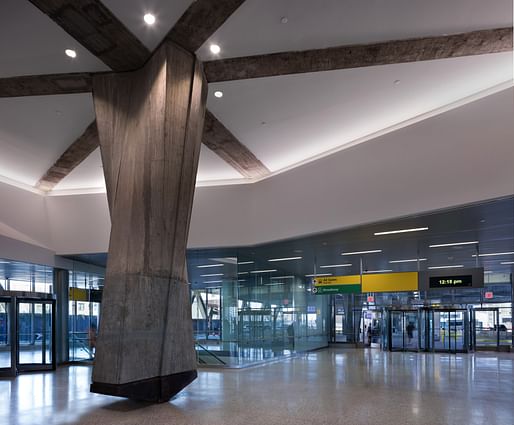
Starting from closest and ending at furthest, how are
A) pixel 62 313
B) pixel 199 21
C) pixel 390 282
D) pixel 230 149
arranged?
1. pixel 199 21
2. pixel 230 149
3. pixel 390 282
4. pixel 62 313

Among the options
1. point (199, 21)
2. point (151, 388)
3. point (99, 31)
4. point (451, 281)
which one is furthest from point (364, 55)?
point (451, 281)

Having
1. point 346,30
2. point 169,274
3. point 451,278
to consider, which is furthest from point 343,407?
point 451,278

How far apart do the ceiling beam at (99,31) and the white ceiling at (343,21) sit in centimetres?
129

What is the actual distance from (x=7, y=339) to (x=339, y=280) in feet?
36.6

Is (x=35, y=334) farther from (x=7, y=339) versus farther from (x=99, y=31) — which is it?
(x=99, y=31)

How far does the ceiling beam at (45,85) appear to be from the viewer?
9.05m

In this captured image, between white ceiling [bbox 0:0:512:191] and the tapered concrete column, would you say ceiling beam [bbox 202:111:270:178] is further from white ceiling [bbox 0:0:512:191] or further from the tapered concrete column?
the tapered concrete column

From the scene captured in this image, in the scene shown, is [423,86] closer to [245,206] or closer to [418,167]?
[418,167]

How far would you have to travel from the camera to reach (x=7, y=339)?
44.0 feet

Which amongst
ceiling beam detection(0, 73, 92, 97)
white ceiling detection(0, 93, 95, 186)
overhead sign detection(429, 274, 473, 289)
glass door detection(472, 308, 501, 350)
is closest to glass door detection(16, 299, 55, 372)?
white ceiling detection(0, 93, 95, 186)

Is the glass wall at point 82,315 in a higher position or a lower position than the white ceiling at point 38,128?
lower

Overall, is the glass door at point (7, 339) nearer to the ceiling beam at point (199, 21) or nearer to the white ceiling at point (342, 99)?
the white ceiling at point (342, 99)

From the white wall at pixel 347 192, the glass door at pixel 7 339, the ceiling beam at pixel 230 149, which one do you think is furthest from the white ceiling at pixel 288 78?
the glass door at pixel 7 339

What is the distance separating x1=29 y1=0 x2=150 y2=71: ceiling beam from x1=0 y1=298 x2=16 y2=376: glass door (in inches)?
343
